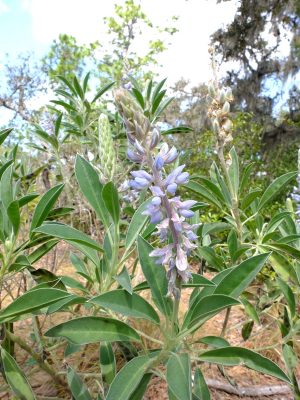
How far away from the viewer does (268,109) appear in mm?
13766

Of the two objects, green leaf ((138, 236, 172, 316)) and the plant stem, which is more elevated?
green leaf ((138, 236, 172, 316))

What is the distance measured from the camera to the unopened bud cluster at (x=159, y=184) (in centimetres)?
75

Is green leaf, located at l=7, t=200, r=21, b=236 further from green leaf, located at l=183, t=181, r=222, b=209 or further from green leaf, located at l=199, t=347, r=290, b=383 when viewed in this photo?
green leaf, located at l=183, t=181, r=222, b=209

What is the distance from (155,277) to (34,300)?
293mm

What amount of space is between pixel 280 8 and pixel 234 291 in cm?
1424

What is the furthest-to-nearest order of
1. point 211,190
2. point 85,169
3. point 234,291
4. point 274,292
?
point 274,292 → point 211,190 → point 85,169 → point 234,291

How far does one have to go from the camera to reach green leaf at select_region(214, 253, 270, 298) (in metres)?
0.96

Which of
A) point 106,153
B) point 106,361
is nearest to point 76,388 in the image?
point 106,361

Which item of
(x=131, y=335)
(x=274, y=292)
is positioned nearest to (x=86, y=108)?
(x=274, y=292)

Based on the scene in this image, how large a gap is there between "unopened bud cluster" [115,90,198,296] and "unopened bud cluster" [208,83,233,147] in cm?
83

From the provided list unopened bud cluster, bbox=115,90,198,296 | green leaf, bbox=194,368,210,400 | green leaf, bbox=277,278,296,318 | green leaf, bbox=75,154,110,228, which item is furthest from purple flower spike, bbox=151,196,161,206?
green leaf, bbox=277,278,296,318

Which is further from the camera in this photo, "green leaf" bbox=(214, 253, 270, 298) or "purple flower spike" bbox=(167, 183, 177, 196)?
"green leaf" bbox=(214, 253, 270, 298)

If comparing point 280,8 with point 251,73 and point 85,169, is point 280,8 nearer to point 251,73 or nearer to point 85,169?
point 251,73

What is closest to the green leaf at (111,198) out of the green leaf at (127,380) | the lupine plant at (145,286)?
the lupine plant at (145,286)
